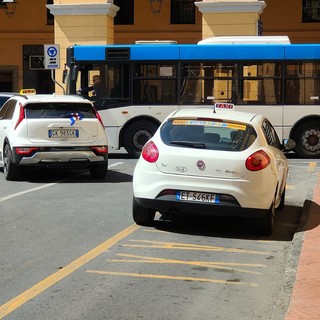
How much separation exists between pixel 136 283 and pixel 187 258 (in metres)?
1.17

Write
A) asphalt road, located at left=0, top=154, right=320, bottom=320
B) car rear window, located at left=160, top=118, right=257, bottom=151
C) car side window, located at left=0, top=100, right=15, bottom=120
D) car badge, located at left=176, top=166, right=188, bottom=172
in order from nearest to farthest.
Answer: asphalt road, located at left=0, top=154, right=320, bottom=320 → car badge, located at left=176, top=166, right=188, bottom=172 → car rear window, located at left=160, top=118, right=257, bottom=151 → car side window, located at left=0, top=100, right=15, bottom=120

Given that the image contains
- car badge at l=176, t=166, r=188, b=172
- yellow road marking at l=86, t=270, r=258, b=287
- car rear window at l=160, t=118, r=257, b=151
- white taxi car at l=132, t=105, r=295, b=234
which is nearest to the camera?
yellow road marking at l=86, t=270, r=258, b=287

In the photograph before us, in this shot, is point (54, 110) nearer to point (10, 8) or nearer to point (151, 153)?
point (151, 153)

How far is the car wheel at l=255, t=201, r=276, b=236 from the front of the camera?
29.2 feet

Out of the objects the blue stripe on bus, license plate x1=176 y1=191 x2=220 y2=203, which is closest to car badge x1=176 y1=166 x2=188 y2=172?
license plate x1=176 y1=191 x2=220 y2=203

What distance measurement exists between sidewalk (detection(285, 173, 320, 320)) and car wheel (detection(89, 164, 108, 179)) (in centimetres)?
544

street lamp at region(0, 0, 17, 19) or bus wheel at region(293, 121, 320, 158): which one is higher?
street lamp at region(0, 0, 17, 19)

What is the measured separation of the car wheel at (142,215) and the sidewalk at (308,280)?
6.44 feet

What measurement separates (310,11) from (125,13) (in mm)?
8237

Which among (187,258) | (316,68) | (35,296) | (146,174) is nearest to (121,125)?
(316,68)

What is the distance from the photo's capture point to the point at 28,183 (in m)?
13.5

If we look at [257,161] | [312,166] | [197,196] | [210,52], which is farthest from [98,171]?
[210,52]

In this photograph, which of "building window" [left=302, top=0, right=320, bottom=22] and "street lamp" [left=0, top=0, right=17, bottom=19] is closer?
"building window" [left=302, top=0, right=320, bottom=22]

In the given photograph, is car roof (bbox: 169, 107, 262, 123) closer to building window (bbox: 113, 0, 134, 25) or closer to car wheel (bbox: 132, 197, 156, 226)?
car wheel (bbox: 132, 197, 156, 226)
